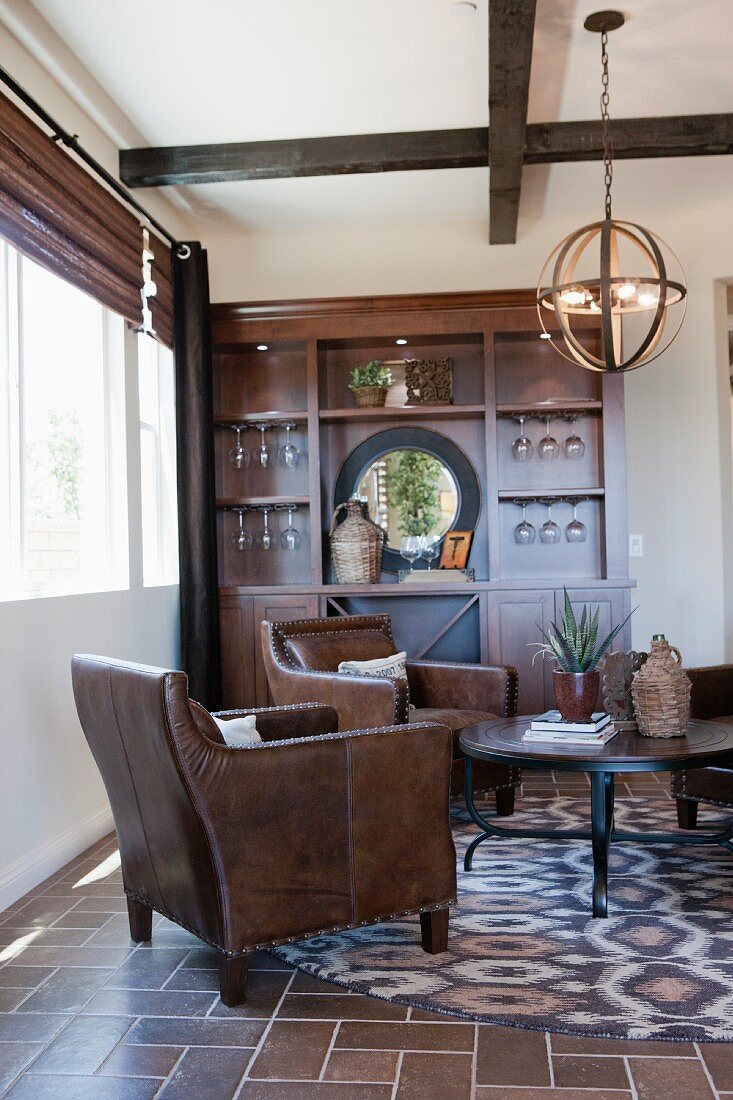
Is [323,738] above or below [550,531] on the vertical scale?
below

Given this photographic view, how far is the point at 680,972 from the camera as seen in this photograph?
2.63 meters

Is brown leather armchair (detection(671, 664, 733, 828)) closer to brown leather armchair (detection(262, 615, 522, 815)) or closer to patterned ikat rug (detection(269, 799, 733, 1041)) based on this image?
patterned ikat rug (detection(269, 799, 733, 1041))

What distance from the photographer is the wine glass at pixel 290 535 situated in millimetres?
5699

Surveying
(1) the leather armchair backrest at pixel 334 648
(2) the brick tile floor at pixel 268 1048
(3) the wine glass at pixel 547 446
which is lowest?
(2) the brick tile floor at pixel 268 1048

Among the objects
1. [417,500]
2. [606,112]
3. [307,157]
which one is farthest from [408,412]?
[606,112]

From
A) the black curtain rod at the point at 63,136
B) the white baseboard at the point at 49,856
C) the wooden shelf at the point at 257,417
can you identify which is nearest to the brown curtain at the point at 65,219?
the black curtain rod at the point at 63,136

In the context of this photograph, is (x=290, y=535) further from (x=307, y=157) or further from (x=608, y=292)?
(x=608, y=292)

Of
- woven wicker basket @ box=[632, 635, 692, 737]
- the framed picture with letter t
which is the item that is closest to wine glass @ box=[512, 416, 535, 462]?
the framed picture with letter t

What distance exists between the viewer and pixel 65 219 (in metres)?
3.75

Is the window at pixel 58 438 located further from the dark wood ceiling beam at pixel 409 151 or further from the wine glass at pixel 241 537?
the wine glass at pixel 241 537

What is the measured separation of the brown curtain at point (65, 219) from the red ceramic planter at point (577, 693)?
7.50 ft

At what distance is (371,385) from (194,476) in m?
1.10

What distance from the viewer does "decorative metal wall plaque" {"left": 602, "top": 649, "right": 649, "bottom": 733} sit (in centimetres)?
352

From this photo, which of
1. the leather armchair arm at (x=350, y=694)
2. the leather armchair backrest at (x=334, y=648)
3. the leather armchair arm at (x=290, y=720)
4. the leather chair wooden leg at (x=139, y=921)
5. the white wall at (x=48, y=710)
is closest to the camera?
the leather chair wooden leg at (x=139, y=921)
